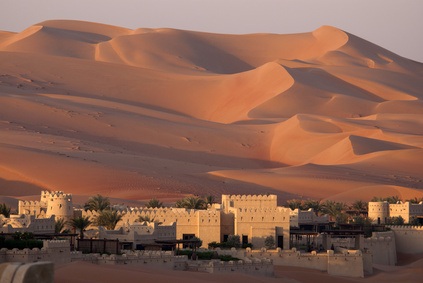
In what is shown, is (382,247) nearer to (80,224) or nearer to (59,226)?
(80,224)

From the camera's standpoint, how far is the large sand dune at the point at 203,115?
265 feet

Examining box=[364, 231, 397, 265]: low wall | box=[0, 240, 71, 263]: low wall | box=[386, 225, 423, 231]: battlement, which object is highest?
box=[386, 225, 423, 231]: battlement

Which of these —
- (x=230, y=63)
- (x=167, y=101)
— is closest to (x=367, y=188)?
(x=167, y=101)

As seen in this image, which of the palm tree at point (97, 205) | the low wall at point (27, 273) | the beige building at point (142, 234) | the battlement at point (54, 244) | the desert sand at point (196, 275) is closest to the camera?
the low wall at point (27, 273)

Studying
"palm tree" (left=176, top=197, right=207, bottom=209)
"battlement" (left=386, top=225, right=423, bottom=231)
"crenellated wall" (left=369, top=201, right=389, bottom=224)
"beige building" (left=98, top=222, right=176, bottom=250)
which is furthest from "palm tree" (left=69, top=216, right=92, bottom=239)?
"crenellated wall" (left=369, top=201, right=389, bottom=224)

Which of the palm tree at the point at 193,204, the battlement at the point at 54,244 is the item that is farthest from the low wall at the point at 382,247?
the battlement at the point at 54,244

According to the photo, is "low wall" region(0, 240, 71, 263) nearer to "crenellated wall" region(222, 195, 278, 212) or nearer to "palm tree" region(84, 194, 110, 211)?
"palm tree" region(84, 194, 110, 211)

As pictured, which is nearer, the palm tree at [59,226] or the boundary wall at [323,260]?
the palm tree at [59,226]

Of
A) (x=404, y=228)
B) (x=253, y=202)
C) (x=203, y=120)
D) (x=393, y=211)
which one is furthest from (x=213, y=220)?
(x=203, y=120)

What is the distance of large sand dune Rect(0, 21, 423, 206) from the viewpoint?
80.9 m

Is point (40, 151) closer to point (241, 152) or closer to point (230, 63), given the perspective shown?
point (241, 152)

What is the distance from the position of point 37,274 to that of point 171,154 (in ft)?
297

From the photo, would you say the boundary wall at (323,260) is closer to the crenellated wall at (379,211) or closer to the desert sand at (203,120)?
the desert sand at (203,120)

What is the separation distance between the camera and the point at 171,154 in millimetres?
101312
